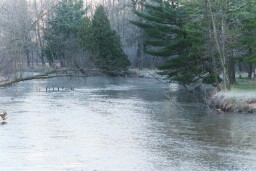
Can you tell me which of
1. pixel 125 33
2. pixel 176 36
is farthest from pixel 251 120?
pixel 125 33

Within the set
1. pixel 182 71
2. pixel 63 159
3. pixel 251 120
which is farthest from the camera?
pixel 182 71

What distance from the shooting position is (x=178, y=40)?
4678 cm

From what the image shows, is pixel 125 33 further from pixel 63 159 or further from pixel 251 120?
pixel 63 159

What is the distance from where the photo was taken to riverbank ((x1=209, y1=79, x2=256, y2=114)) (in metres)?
31.8

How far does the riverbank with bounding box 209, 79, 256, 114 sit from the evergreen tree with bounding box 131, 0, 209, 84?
26.0 feet

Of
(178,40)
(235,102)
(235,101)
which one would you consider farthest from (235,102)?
(178,40)

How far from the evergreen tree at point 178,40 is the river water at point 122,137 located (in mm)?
7625

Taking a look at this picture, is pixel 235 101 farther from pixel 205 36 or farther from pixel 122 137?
pixel 122 137

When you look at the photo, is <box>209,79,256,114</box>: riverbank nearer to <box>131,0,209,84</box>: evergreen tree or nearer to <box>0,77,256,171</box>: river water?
<box>0,77,256,171</box>: river water

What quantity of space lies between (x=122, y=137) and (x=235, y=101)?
40.0 feet

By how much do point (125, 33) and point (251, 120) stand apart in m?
62.9

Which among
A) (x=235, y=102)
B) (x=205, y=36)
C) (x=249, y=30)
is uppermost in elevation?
(x=249, y=30)

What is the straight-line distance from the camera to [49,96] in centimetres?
4312

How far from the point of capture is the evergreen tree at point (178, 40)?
43.7 m
